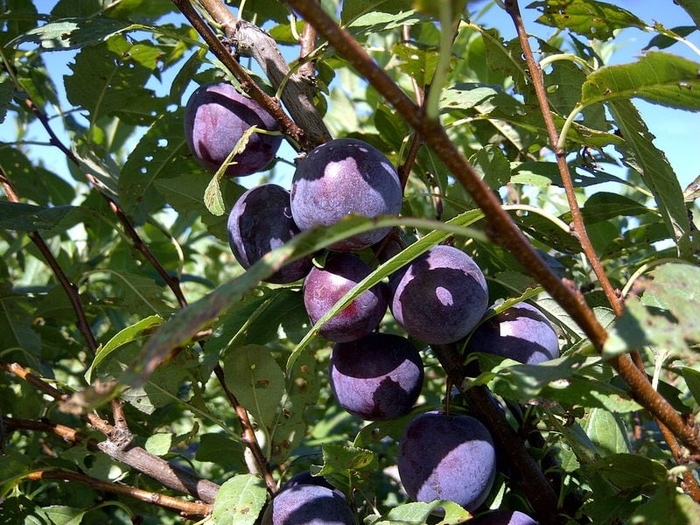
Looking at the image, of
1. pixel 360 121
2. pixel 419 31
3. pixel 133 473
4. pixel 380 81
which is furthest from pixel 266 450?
pixel 360 121

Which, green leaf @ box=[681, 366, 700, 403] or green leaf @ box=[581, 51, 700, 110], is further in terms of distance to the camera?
green leaf @ box=[681, 366, 700, 403]

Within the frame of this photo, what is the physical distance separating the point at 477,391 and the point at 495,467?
0.39ft

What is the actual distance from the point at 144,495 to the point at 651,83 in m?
1.03

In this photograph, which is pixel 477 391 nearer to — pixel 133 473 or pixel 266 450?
pixel 266 450

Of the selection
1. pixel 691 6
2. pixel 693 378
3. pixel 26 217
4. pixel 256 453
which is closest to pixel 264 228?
pixel 256 453

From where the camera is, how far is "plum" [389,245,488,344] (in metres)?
0.97

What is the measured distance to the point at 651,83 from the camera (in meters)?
0.88

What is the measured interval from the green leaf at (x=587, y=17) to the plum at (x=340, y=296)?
23.4 inches

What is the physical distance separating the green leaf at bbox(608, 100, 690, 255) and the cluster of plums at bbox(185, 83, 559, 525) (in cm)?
25

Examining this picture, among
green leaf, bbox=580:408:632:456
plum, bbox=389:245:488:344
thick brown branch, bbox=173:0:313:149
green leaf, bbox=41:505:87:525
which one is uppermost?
thick brown branch, bbox=173:0:313:149

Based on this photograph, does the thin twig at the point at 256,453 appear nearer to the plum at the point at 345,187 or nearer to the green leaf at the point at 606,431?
the plum at the point at 345,187

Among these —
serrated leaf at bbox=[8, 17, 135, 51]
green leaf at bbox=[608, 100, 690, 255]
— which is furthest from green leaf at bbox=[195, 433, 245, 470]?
green leaf at bbox=[608, 100, 690, 255]

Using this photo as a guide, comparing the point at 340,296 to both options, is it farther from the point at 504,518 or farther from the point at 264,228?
the point at 504,518

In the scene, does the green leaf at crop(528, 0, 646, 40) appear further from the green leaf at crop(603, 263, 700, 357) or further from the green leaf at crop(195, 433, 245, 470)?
the green leaf at crop(195, 433, 245, 470)
